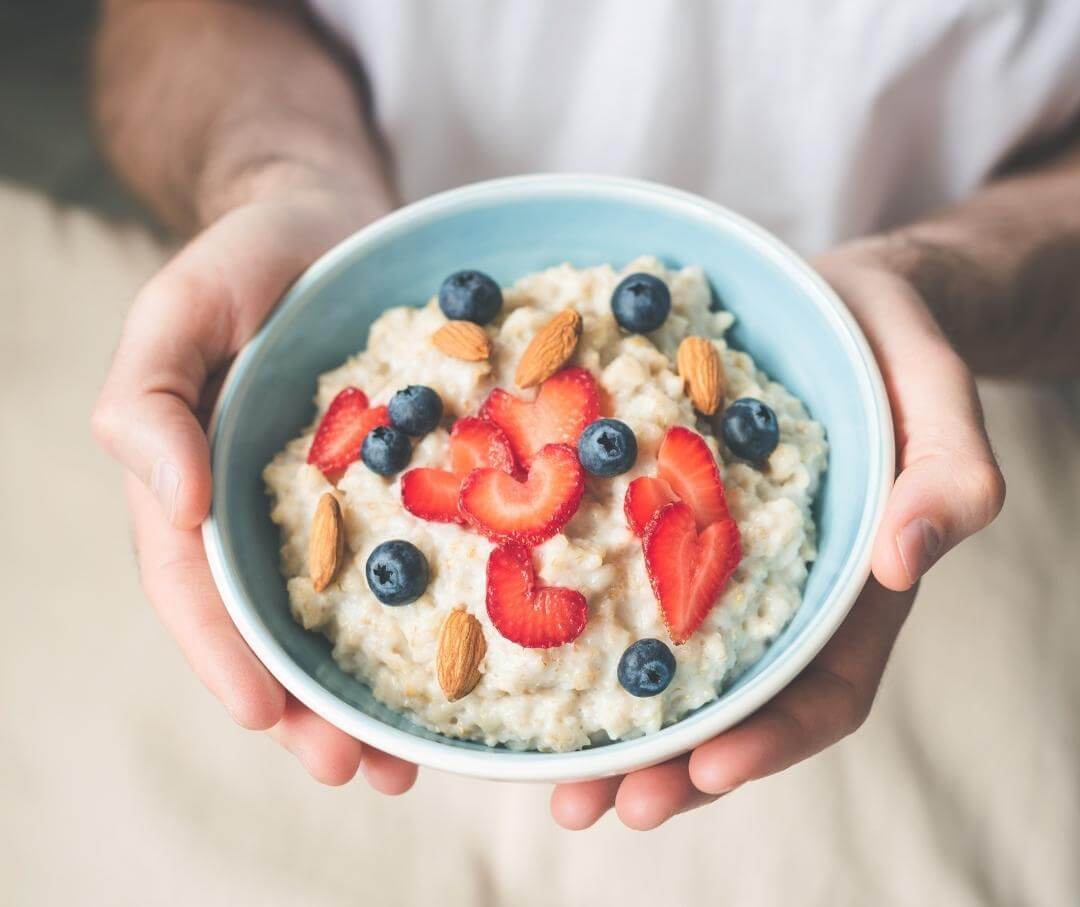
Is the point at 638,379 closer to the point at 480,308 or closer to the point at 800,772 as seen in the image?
the point at 480,308

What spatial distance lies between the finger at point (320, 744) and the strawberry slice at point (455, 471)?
0.93ft

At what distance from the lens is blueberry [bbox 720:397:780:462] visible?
1.39 m

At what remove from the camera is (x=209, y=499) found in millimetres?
1357

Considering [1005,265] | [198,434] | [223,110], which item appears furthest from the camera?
[223,110]

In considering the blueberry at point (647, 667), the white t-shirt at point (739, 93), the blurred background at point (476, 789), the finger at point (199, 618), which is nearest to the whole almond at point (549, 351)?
the blueberry at point (647, 667)

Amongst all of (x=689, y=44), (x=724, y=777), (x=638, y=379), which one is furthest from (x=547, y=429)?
(x=689, y=44)

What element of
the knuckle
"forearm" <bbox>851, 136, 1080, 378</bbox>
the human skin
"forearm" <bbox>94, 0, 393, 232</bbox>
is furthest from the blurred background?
the knuckle

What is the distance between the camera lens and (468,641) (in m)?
1.27

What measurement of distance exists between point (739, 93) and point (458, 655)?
1339mm

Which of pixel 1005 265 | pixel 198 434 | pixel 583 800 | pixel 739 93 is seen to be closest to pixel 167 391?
pixel 198 434

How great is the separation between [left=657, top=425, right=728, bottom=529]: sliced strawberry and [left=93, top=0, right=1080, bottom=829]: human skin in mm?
207

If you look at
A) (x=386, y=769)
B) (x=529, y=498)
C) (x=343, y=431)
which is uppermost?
(x=529, y=498)

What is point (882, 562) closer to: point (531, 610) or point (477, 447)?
point (531, 610)

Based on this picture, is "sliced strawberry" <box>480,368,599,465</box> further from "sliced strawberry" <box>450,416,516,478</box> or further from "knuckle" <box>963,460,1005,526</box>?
"knuckle" <box>963,460,1005,526</box>
